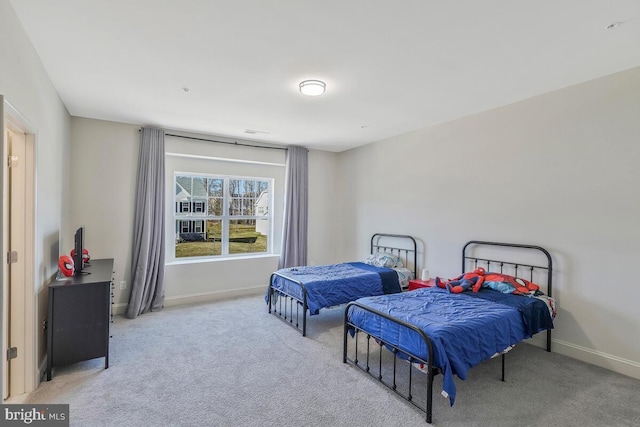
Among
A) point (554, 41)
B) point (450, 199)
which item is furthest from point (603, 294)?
point (554, 41)

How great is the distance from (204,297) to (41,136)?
122 inches

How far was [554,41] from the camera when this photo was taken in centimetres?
224

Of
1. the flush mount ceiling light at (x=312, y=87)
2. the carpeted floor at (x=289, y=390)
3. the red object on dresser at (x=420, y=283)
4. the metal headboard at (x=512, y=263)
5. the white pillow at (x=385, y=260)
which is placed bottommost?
the carpeted floor at (x=289, y=390)

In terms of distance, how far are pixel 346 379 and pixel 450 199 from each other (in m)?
2.72

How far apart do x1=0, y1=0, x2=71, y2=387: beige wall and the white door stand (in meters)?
0.09

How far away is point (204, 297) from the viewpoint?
492cm

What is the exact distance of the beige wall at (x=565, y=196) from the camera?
2760mm

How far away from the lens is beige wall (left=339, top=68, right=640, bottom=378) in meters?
2.76

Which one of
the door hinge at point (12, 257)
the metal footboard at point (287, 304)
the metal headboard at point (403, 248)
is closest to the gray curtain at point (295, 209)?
the metal footboard at point (287, 304)

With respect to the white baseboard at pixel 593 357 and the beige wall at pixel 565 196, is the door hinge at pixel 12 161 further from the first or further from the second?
the white baseboard at pixel 593 357

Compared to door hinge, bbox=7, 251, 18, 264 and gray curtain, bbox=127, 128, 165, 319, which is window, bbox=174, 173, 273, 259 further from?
door hinge, bbox=7, 251, 18, 264

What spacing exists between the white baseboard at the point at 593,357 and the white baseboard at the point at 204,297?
13.3 feet

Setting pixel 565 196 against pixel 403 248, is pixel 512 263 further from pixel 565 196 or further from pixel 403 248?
pixel 403 248

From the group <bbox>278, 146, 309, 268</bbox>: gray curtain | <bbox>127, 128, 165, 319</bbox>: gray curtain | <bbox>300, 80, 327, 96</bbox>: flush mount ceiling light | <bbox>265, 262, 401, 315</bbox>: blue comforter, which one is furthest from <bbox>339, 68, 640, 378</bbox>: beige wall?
<bbox>127, 128, 165, 319</bbox>: gray curtain
